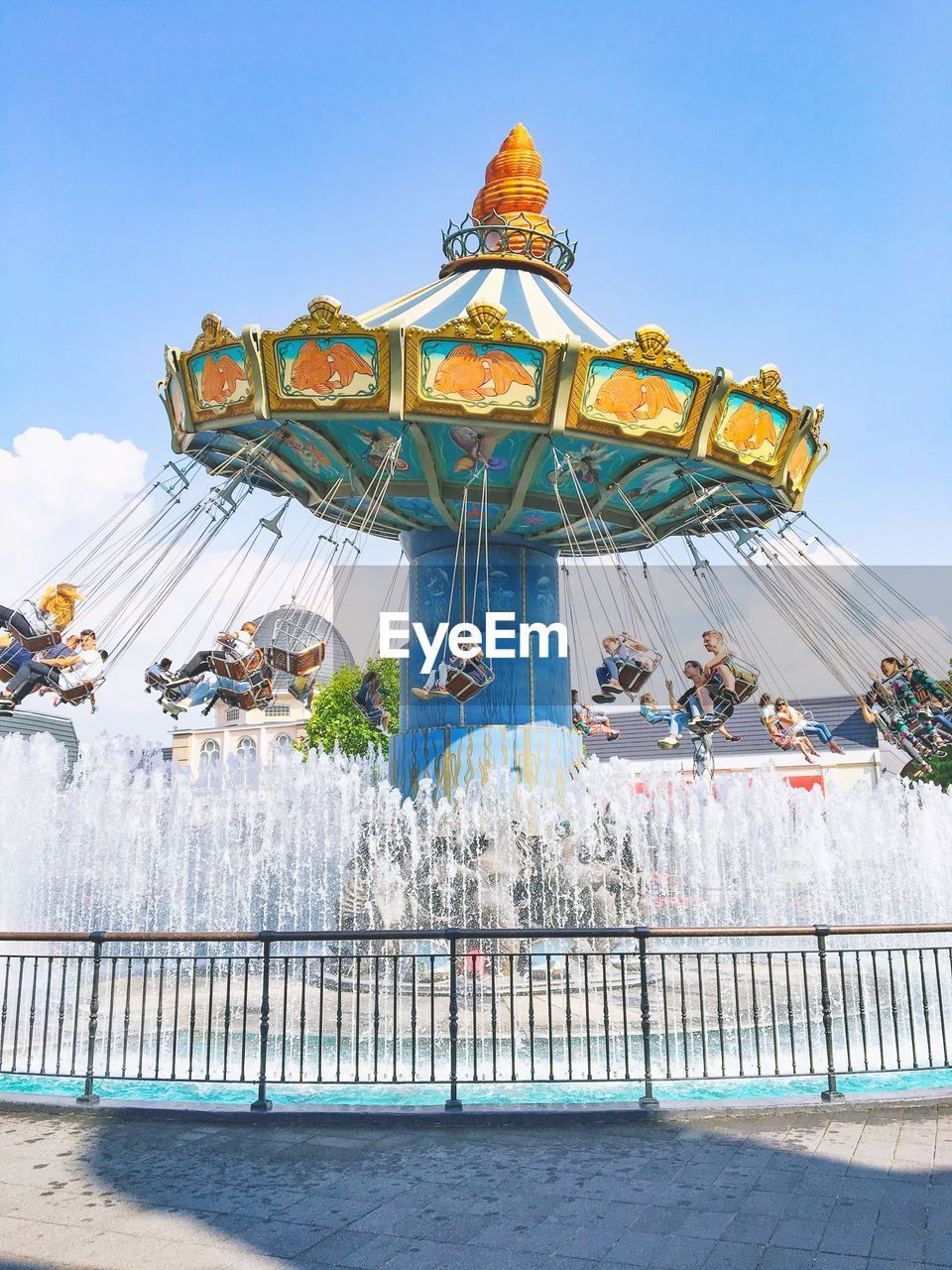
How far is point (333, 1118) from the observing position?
17.8ft

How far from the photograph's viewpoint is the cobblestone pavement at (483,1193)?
3.60 m

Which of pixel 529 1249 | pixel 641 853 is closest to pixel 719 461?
pixel 641 853

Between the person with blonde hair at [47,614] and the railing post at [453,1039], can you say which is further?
the person with blonde hair at [47,614]

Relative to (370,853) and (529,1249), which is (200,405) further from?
(529,1249)

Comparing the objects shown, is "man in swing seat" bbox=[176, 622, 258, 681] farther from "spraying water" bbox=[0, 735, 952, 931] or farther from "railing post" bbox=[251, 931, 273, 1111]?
"railing post" bbox=[251, 931, 273, 1111]

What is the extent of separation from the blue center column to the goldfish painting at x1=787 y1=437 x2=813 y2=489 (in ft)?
12.6

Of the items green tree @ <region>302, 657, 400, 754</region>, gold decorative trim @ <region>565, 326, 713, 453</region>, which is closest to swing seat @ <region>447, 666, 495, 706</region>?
gold decorative trim @ <region>565, 326, 713, 453</region>

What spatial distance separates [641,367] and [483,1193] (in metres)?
8.78

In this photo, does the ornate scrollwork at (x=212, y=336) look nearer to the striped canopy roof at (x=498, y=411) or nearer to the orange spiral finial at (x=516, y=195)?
the striped canopy roof at (x=498, y=411)

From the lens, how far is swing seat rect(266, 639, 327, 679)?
12.6 metres

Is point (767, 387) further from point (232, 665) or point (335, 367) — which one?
point (232, 665)

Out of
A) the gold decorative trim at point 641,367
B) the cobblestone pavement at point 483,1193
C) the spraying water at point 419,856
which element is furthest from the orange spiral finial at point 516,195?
the cobblestone pavement at point 483,1193

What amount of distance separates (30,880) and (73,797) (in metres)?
1.80

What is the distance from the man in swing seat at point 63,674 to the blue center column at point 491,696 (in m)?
4.48
